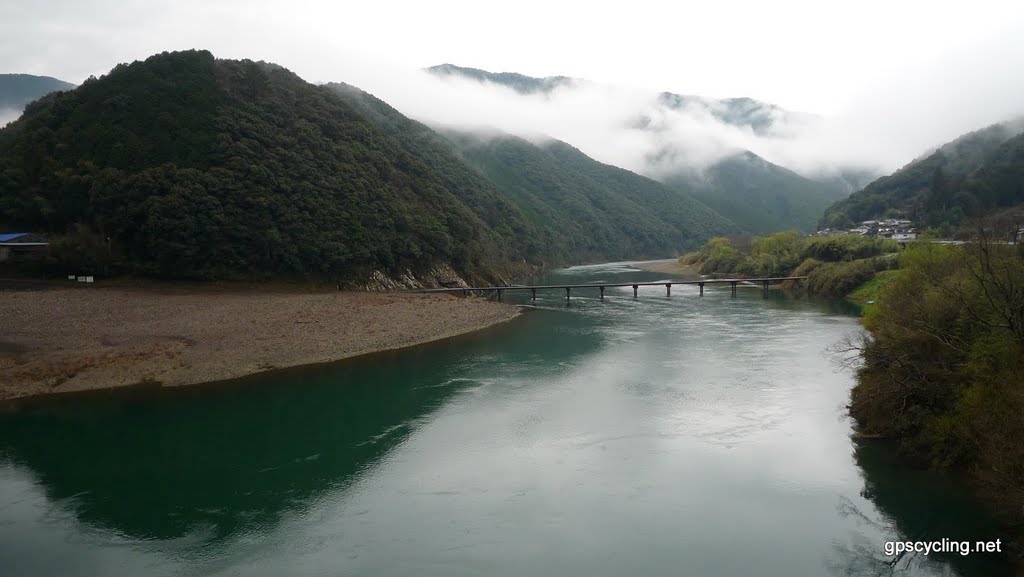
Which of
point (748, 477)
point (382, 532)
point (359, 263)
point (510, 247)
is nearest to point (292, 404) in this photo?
point (382, 532)

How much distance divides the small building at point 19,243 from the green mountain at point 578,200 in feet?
228

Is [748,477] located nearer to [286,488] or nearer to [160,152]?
[286,488]

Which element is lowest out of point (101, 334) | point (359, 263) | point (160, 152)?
point (101, 334)

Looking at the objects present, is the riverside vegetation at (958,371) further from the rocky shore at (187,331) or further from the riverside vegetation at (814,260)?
the riverside vegetation at (814,260)

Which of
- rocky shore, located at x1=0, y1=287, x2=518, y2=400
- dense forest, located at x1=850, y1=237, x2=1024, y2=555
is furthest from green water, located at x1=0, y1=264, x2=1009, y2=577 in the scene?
rocky shore, located at x1=0, y1=287, x2=518, y2=400

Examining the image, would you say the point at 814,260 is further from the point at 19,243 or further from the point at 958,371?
the point at 19,243

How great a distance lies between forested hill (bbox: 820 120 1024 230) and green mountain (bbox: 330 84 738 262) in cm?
4539

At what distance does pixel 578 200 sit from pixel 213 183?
363 ft

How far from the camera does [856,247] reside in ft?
211

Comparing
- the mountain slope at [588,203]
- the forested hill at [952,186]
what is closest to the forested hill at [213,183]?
the mountain slope at [588,203]

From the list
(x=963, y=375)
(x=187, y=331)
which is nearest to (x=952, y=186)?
(x=963, y=375)

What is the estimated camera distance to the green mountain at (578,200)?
434 ft

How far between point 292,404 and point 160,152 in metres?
39.9

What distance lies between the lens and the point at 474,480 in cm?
1712
